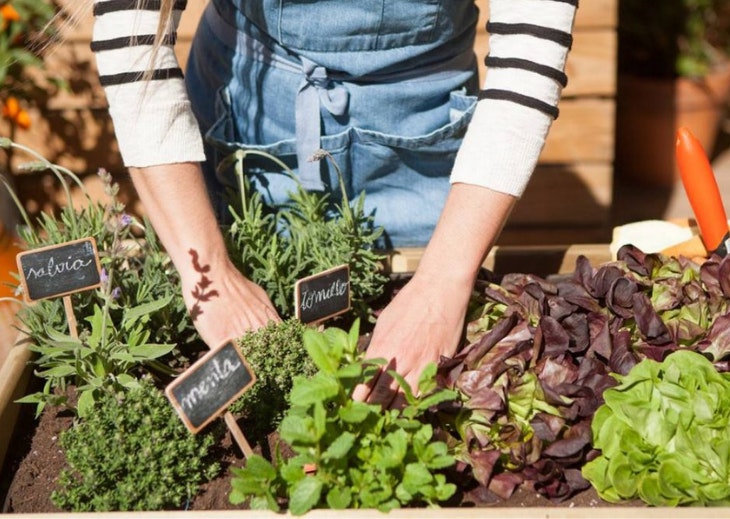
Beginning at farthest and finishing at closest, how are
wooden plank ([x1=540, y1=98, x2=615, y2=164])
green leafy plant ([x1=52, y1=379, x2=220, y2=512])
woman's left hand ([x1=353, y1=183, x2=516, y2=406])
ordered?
wooden plank ([x1=540, y1=98, x2=615, y2=164]) < woman's left hand ([x1=353, y1=183, x2=516, y2=406]) < green leafy plant ([x1=52, y1=379, x2=220, y2=512])

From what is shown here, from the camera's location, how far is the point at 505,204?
4.09ft

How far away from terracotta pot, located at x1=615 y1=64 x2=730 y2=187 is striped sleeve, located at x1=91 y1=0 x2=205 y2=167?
2662 mm

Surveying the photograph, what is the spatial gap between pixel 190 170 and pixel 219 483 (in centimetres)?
50

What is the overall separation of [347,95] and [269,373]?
0.55 m

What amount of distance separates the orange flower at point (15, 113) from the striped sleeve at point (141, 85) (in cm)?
127

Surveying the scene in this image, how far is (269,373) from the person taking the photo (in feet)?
3.99

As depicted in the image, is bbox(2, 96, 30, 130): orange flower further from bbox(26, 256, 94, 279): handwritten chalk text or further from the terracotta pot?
the terracotta pot

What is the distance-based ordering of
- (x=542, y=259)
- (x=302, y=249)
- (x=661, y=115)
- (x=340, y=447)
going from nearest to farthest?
(x=340, y=447), (x=302, y=249), (x=542, y=259), (x=661, y=115)

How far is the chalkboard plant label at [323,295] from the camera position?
1.23 meters

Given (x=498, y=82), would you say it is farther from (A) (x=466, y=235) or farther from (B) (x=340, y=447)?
(B) (x=340, y=447)

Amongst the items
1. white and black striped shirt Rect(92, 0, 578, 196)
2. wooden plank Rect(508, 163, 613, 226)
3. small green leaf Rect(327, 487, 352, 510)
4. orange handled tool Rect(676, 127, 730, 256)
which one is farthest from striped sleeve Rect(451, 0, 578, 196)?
wooden plank Rect(508, 163, 613, 226)

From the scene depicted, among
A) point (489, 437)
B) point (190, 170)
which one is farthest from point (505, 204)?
point (190, 170)

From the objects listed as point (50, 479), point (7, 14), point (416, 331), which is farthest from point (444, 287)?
point (7, 14)

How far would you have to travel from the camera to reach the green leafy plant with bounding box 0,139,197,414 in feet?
3.92
